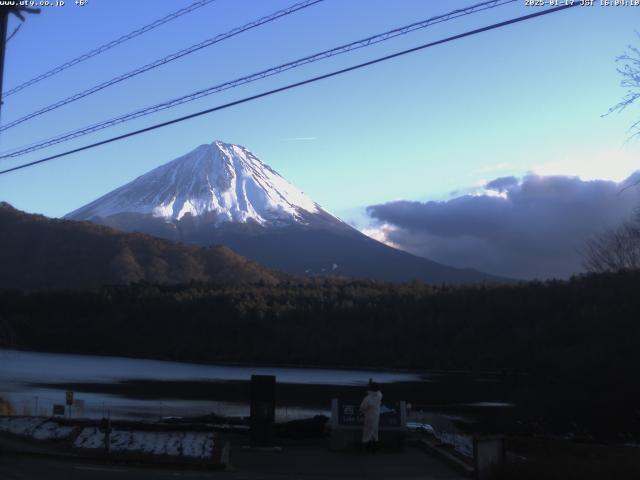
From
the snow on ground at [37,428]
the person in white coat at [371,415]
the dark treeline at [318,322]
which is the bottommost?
the snow on ground at [37,428]

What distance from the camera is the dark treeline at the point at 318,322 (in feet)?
329

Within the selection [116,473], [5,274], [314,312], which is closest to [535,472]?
[116,473]

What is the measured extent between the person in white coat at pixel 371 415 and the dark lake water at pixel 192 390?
930 inches

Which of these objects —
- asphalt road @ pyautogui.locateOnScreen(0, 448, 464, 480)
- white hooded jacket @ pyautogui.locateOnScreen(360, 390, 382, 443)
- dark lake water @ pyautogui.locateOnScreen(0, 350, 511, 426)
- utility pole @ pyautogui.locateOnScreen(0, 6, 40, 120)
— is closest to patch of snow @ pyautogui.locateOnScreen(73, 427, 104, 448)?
asphalt road @ pyautogui.locateOnScreen(0, 448, 464, 480)

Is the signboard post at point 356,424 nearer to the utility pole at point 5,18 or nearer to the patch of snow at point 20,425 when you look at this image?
the patch of snow at point 20,425

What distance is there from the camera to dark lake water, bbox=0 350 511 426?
48.4 m

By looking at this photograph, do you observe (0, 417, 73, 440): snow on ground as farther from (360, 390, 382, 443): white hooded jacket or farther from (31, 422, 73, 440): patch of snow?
(360, 390, 382, 443): white hooded jacket

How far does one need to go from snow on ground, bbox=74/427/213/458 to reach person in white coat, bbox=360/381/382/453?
9.15 feet

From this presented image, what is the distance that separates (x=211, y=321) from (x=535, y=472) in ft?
403

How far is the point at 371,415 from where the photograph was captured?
14820 millimetres

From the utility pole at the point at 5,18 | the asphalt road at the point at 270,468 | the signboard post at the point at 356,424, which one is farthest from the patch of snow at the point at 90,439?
the utility pole at the point at 5,18

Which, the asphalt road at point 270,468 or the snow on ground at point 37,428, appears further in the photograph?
the snow on ground at point 37,428

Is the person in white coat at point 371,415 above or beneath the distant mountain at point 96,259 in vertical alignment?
beneath

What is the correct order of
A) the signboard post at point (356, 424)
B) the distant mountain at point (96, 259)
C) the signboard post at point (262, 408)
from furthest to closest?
the distant mountain at point (96, 259)
the signboard post at point (356, 424)
the signboard post at point (262, 408)
